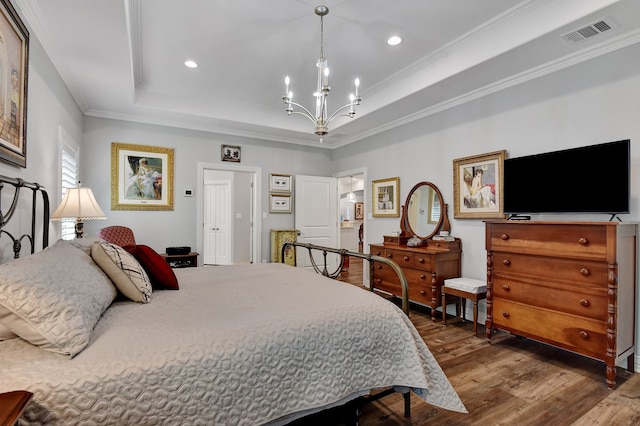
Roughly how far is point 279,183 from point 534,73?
4.05 metres

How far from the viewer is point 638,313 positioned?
2615 millimetres

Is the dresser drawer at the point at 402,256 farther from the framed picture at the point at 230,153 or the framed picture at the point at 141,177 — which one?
the framed picture at the point at 141,177

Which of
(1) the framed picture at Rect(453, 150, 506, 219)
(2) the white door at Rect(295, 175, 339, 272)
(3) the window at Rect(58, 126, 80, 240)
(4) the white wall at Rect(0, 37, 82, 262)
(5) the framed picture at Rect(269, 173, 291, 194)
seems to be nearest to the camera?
(4) the white wall at Rect(0, 37, 82, 262)

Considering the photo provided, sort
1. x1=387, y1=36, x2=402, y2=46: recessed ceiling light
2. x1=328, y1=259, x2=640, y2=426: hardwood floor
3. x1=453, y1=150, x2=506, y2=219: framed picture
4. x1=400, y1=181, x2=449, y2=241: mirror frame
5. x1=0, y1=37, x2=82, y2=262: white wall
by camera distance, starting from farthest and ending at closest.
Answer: x1=400, y1=181, x2=449, y2=241: mirror frame, x1=453, y1=150, x2=506, y2=219: framed picture, x1=387, y1=36, x2=402, y2=46: recessed ceiling light, x1=0, y1=37, x2=82, y2=262: white wall, x1=328, y1=259, x2=640, y2=426: hardwood floor

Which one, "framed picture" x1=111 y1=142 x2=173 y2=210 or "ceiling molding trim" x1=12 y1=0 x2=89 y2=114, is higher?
"ceiling molding trim" x1=12 y1=0 x2=89 y2=114

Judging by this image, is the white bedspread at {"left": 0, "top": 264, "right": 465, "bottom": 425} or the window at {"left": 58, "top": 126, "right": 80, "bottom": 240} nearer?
the white bedspread at {"left": 0, "top": 264, "right": 465, "bottom": 425}

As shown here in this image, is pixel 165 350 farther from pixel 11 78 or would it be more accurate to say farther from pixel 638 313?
pixel 638 313

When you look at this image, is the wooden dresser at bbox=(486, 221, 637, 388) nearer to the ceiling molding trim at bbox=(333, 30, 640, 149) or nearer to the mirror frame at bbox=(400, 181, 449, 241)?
the mirror frame at bbox=(400, 181, 449, 241)

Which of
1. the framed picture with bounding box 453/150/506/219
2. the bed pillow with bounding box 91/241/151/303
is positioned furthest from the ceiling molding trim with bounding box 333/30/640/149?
the bed pillow with bounding box 91/241/151/303

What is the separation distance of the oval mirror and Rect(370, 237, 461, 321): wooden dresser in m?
0.26

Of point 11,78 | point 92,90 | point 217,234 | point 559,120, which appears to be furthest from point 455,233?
point 217,234

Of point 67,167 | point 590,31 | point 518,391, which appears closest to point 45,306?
point 518,391

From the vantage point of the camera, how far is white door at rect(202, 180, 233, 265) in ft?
25.1

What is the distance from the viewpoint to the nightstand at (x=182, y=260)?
4.54 meters
